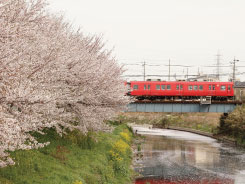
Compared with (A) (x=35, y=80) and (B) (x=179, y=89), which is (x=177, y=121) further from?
(A) (x=35, y=80)

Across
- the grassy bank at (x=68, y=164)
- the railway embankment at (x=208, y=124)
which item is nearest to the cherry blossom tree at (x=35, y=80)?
the grassy bank at (x=68, y=164)

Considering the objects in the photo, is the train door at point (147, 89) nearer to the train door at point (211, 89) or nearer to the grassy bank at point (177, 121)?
the train door at point (211, 89)

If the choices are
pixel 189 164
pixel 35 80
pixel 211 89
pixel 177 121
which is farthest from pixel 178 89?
pixel 35 80

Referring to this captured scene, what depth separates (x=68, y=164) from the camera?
1491 cm

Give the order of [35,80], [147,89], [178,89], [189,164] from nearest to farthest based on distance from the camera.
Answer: [35,80] → [189,164] → [147,89] → [178,89]

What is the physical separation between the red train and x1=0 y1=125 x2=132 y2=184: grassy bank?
23.9m

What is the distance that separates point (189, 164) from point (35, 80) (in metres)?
22.3

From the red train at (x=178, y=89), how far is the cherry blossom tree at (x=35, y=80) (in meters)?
25.1

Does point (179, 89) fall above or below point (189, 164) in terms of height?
above

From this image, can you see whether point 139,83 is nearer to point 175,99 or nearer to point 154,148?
point 175,99

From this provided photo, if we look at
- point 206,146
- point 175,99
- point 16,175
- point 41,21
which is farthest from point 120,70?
point 175,99

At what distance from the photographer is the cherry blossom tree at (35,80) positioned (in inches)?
297

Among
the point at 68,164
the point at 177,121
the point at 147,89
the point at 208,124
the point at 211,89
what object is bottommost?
the point at 177,121

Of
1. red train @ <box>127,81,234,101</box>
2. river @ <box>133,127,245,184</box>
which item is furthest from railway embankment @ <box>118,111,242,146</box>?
river @ <box>133,127,245,184</box>
